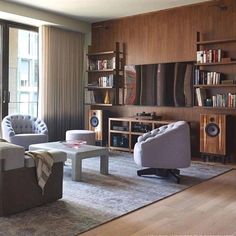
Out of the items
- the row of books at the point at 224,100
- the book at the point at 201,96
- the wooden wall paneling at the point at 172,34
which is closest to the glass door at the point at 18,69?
the wooden wall paneling at the point at 172,34

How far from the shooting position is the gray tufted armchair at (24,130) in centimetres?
566

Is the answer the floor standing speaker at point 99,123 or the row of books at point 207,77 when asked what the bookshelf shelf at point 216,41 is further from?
the floor standing speaker at point 99,123

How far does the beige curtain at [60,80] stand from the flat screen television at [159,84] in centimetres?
125

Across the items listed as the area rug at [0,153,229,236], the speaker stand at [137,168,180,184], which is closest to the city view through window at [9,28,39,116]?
the area rug at [0,153,229,236]

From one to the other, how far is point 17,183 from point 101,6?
4207 millimetres

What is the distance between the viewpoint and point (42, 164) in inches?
125

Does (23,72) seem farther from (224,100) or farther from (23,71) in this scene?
(224,100)

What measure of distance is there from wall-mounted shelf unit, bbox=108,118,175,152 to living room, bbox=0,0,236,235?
0.02 m

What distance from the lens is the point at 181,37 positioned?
626 cm

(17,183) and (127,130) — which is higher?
(127,130)

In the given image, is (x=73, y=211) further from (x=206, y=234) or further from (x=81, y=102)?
(x=81, y=102)

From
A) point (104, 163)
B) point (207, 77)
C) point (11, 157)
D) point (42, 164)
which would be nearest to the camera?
point (11, 157)

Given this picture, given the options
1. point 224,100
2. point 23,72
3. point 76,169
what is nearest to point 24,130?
point 23,72

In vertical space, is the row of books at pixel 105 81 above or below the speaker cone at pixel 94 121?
above
